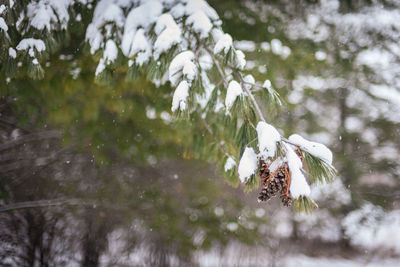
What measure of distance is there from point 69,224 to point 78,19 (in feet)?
10.0

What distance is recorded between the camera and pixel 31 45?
1653 mm

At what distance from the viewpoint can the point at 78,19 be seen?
2088mm

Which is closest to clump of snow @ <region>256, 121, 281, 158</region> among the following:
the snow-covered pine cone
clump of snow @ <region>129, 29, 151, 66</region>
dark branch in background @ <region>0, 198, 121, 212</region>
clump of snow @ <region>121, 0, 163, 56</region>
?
the snow-covered pine cone

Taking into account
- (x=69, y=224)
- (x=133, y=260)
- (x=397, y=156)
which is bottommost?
(x=133, y=260)

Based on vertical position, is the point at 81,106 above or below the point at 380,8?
below

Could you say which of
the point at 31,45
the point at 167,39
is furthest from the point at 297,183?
the point at 31,45

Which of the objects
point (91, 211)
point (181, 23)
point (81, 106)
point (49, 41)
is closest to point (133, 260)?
point (91, 211)

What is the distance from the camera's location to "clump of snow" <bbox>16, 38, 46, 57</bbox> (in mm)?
1631

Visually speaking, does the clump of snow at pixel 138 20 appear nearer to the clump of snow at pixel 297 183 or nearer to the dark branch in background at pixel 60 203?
the clump of snow at pixel 297 183

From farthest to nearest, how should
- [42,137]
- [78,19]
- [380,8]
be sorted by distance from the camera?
[380,8], [42,137], [78,19]

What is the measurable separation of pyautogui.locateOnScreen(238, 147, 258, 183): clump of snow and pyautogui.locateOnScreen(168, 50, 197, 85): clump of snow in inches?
19.8

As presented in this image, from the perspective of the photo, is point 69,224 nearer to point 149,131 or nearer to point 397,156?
point 149,131

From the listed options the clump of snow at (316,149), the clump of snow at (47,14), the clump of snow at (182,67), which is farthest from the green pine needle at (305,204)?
the clump of snow at (47,14)

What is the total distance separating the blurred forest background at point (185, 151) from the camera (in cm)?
263
